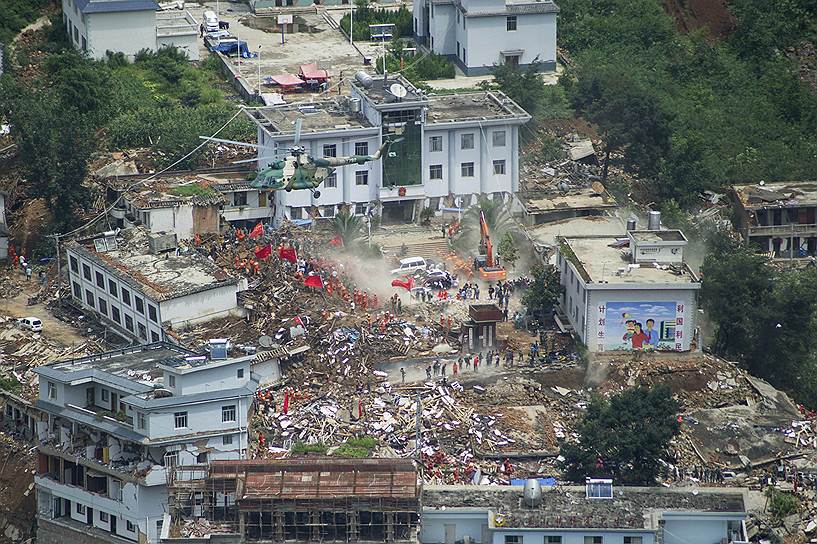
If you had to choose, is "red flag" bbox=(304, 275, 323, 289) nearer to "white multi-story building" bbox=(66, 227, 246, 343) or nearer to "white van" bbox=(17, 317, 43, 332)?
"white multi-story building" bbox=(66, 227, 246, 343)

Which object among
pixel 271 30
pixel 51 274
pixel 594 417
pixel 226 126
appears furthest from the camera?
pixel 271 30

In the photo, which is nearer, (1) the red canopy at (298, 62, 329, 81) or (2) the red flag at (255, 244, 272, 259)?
(2) the red flag at (255, 244, 272, 259)

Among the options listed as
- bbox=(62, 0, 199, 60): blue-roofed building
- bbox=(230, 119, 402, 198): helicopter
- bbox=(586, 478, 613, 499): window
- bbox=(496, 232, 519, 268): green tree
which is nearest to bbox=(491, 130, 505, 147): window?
bbox=(496, 232, 519, 268): green tree

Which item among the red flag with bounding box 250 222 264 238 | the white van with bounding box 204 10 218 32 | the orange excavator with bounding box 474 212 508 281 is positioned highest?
the white van with bounding box 204 10 218 32

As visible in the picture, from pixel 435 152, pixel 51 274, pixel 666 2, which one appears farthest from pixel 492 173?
pixel 666 2

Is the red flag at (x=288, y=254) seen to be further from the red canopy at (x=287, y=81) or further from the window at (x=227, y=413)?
the red canopy at (x=287, y=81)

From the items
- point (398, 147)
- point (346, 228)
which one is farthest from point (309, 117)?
point (346, 228)

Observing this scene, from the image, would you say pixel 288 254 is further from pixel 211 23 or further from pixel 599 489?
pixel 211 23

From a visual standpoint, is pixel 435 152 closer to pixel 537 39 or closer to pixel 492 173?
pixel 492 173
